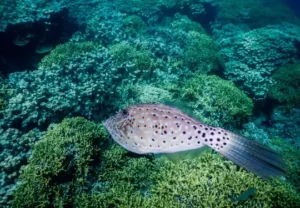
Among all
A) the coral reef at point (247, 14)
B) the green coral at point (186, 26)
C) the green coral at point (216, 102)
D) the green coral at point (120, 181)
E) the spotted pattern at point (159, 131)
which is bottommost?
the coral reef at point (247, 14)

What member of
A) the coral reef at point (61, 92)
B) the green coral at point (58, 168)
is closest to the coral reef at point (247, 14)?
the coral reef at point (61, 92)

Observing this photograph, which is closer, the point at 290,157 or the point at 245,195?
the point at 245,195

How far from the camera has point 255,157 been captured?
102 inches

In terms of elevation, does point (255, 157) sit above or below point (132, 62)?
above

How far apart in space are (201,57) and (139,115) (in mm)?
7252

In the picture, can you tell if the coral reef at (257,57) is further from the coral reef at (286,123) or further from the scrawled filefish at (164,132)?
the scrawled filefish at (164,132)

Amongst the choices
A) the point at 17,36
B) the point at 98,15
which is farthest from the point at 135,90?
the point at 98,15

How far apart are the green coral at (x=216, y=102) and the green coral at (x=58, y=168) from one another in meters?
3.38

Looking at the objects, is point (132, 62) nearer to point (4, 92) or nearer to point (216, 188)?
point (4, 92)

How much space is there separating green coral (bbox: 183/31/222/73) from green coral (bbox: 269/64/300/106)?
2.47 m

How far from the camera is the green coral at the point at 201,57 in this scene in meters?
9.59

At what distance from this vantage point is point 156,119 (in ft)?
10.5

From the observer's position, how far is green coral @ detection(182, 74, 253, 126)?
6.84 metres

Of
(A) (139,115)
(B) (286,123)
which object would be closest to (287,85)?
(B) (286,123)
